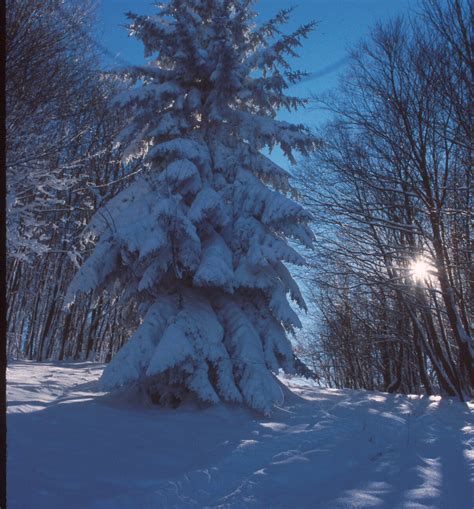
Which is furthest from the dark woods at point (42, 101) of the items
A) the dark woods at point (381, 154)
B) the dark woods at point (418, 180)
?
the dark woods at point (418, 180)

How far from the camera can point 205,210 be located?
24.9 feet

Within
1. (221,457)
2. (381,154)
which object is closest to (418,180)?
(381,154)

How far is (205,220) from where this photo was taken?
318 inches

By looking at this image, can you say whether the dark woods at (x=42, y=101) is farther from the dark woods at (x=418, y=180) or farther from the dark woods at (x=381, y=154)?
the dark woods at (x=418, y=180)

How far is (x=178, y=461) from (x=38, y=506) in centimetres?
167

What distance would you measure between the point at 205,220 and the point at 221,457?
4768 mm

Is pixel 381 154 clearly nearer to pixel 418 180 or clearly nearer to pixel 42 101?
→ pixel 418 180

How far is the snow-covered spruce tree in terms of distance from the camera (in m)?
6.81

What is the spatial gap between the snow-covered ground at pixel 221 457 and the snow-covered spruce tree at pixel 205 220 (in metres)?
0.72

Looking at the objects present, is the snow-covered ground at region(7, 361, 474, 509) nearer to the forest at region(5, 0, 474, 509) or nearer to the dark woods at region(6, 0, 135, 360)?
the forest at region(5, 0, 474, 509)

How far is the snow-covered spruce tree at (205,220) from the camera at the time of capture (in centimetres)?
681

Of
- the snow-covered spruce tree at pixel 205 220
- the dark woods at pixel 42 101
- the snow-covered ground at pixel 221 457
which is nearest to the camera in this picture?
the snow-covered ground at pixel 221 457

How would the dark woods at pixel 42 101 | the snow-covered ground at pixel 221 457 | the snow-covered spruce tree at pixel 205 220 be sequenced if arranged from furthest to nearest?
the dark woods at pixel 42 101 < the snow-covered spruce tree at pixel 205 220 < the snow-covered ground at pixel 221 457

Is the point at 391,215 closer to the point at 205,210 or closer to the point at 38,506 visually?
the point at 205,210
